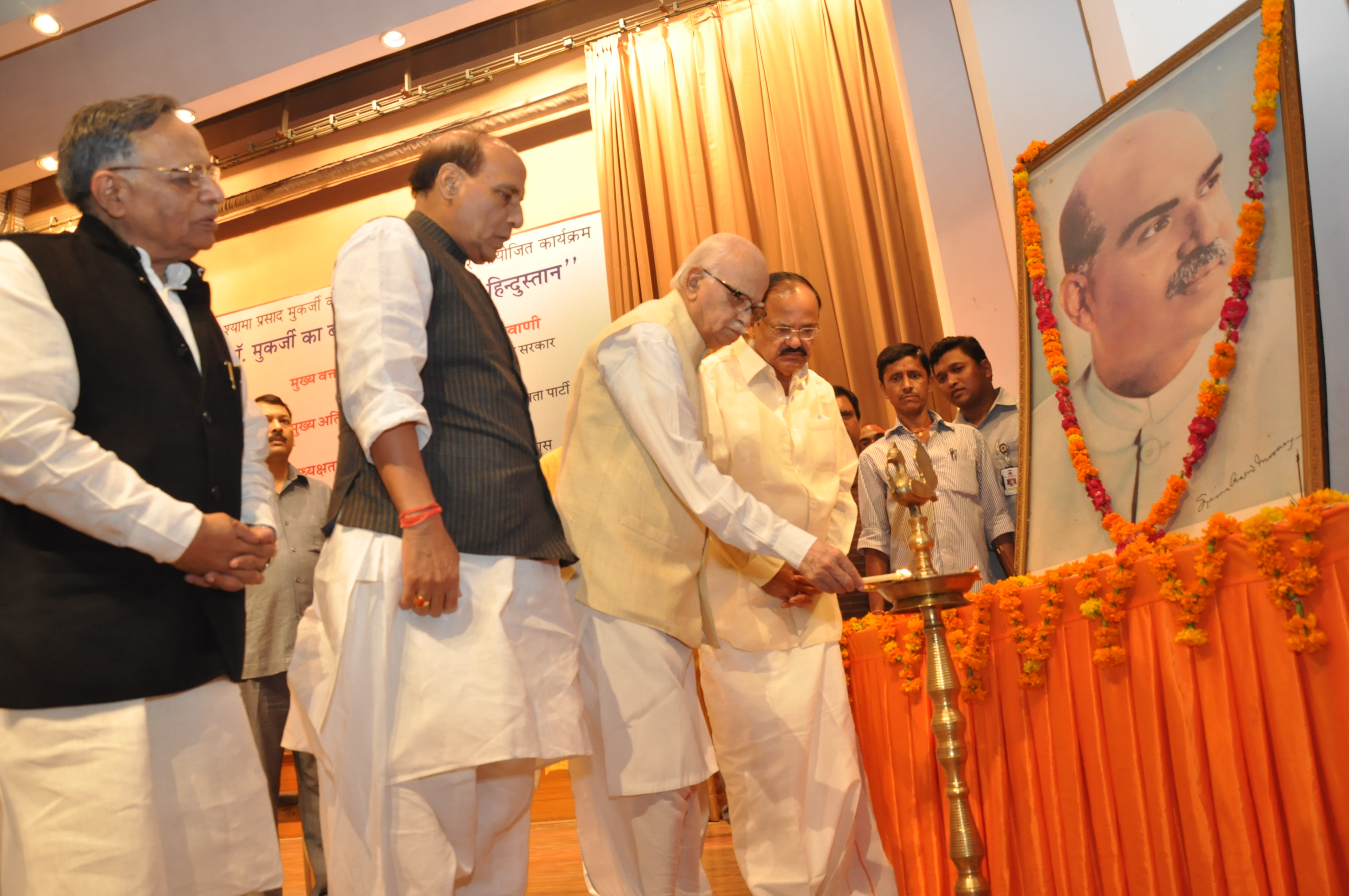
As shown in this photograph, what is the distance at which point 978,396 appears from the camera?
13.0 ft

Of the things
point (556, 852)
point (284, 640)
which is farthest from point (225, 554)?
point (556, 852)

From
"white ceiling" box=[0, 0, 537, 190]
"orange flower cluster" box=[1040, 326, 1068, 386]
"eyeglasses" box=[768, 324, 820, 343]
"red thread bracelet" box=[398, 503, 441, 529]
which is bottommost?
"red thread bracelet" box=[398, 503, 441, 529]

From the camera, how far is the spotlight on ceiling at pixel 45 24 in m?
5.96

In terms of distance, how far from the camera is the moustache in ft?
8.02

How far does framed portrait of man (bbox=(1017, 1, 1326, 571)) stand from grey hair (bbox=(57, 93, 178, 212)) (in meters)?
2.34

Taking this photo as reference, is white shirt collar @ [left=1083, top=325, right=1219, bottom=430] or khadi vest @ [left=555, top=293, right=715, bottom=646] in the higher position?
white shirt collar @ [left=1083, top=325, right=1219, bottom=430]

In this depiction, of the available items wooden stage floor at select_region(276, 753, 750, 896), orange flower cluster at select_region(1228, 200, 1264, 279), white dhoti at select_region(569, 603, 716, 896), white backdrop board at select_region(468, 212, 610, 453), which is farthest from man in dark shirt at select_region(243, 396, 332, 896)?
orange flower cluster at select_region(1228, 200, 1264, 279)

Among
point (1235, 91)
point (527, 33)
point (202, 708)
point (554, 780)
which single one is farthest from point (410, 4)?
point (202, 708)

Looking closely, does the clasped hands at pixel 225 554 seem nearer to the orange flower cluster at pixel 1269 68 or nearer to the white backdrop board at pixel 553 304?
the orange flower cluster at pixel 1269 68

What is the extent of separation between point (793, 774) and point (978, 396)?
1.99 metres

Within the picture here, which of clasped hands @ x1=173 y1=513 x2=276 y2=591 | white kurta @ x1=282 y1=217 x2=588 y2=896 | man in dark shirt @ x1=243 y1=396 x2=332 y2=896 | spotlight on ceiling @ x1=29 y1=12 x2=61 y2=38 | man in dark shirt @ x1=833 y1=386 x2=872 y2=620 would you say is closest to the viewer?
clasped hands @ x1=173 y1=513 x2=276 y2=591

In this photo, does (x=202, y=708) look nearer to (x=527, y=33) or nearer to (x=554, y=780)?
(x=554, y=780)

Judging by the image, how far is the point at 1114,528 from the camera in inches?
101

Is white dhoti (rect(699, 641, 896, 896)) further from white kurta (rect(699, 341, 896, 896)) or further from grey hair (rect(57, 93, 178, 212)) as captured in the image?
grey hair (rect(57, 93, 178, 212))
